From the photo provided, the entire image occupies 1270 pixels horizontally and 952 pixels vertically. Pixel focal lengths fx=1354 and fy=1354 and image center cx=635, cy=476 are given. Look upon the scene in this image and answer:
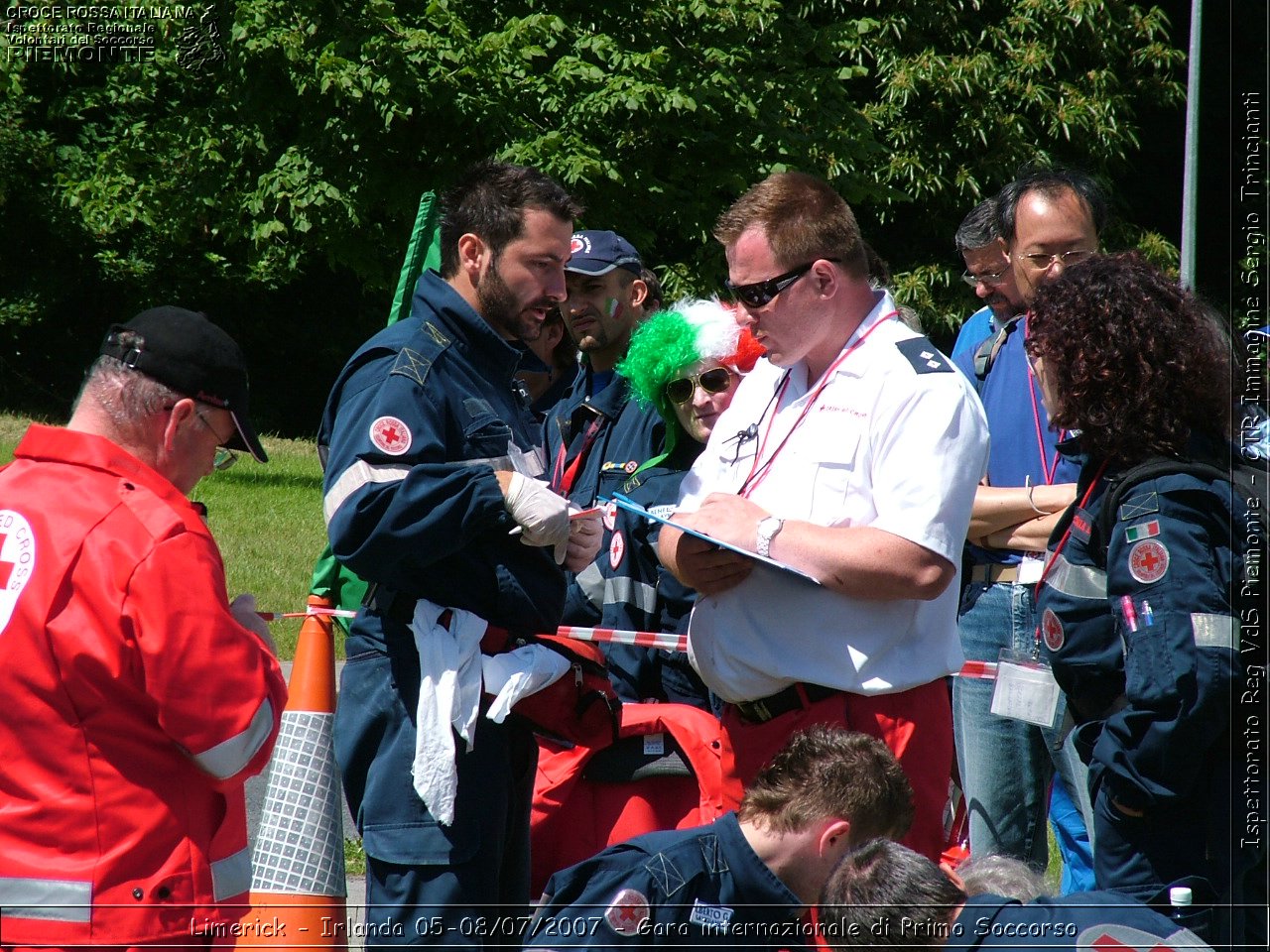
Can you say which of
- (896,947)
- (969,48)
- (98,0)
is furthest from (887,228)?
(896,947)

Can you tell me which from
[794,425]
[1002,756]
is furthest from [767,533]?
[1002,756]

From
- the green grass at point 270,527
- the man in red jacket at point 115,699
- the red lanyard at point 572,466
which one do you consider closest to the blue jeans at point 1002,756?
the red lanyard at point 572,466

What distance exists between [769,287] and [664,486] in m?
1.29

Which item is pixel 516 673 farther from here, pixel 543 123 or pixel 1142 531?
pixel 543 123

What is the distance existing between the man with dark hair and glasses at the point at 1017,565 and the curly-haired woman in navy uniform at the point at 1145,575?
A: 0.99 metres

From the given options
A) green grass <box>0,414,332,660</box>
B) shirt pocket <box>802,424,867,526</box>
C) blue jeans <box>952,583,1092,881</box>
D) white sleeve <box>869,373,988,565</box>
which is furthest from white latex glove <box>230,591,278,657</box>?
green grass <box>0,414,332,660</box>

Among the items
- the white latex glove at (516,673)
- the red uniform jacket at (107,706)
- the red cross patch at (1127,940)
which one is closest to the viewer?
the red cross patch at (1127,940)

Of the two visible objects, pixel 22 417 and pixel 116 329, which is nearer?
pixel 116 329

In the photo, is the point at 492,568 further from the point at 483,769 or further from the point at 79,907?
the point at 79,907

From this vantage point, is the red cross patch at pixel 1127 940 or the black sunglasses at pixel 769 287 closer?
the red cross patch at pixel 1127 940

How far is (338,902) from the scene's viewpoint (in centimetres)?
444

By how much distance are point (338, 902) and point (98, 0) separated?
1512cm

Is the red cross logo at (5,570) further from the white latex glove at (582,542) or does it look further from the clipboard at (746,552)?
the white latex glove at (582,542)

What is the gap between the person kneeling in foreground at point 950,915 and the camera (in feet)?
7.53
